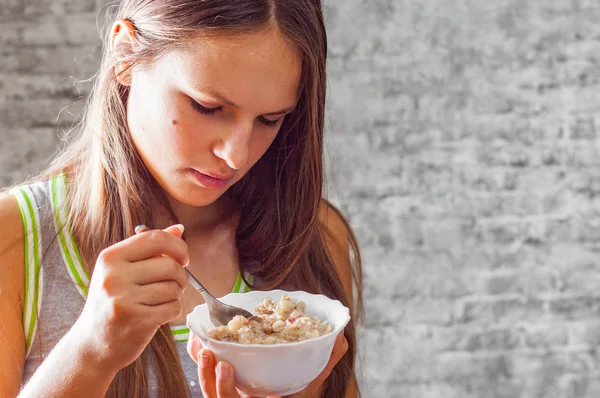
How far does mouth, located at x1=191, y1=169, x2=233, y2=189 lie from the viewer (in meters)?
1.07

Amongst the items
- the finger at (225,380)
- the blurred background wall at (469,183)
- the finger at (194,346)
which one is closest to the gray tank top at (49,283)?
the finger at (194,346)

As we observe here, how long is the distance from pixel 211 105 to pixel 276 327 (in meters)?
0.32

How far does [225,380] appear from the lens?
87 centimetres

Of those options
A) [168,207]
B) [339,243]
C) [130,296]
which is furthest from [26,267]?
[339,243]

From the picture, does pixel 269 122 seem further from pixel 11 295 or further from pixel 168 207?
pixel 11 295

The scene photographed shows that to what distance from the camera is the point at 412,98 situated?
2.34m

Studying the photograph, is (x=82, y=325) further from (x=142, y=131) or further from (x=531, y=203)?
Answer: (x=531, y=203)

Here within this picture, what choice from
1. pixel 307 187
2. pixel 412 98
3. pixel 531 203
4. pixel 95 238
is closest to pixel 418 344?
pixel 531 203

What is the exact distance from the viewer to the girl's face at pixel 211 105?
1.00 metres

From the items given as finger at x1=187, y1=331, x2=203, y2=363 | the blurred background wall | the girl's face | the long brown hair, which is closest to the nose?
the girl's face

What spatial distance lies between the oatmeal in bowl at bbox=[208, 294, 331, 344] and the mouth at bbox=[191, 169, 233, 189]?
21 cm

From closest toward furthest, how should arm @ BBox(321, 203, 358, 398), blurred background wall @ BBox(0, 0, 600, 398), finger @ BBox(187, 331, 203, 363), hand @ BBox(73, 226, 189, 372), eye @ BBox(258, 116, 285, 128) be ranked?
hand @ BBox(73, 226, 189, 372) < finger @ BBox(187, 331, 203, 363) < eye @ BBox(258, 116, 285, 128) < arm @ BBox(321, 203, 358, 398) < blurred background wall @ BBox(0, 0, 600, 398)

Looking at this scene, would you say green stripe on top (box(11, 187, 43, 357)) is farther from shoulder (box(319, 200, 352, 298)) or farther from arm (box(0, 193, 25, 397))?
shoulder (box(319, 200, 352, 298))

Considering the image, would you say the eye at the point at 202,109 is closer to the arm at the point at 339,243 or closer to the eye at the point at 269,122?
the eye at the point at 269,122
